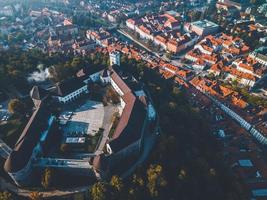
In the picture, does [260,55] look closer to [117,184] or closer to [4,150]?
[117,184]

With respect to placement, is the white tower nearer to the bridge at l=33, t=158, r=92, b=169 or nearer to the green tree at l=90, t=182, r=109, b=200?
the bridge at l=33, t=158, r=92, b=169

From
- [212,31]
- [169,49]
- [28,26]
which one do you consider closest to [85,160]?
[169,49]

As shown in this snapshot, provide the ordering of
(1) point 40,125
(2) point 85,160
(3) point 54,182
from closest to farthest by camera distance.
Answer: (3) point 54,182, (2) point 85,160, (1) point 40,125

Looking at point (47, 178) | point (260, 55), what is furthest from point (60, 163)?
point (260, 55)

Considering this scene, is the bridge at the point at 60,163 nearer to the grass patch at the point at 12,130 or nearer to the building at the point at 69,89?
the grass patch at the point at 12,130

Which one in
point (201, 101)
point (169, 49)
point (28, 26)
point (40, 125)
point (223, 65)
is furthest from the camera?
point (28, 26)

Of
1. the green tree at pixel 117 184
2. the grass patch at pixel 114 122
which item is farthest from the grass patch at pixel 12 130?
the green tree at pixel 117 184

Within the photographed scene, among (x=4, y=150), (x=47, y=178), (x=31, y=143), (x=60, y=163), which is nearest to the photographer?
(x=47, y=178)

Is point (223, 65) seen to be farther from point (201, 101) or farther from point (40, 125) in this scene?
point (40, 125)
